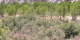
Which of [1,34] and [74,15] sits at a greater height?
[1,34]

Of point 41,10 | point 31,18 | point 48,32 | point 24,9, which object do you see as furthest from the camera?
point 24,9

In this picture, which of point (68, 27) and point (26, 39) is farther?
point (68, 27)

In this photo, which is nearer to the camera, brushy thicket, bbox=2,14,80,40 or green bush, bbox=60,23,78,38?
brushy thicket, bbox=2,14,80,40

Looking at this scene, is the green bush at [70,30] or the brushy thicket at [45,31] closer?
the brushy thicket at [45,31]

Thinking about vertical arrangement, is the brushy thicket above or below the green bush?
above

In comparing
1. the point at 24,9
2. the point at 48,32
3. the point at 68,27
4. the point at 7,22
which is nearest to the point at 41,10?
the point at 24,9

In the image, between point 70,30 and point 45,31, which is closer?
point 45,31

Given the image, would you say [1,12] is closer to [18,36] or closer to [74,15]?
[74,15]

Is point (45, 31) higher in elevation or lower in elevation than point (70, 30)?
higher

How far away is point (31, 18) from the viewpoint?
1356 cm

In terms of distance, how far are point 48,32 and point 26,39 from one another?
1882mm

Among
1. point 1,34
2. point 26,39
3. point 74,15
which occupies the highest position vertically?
point 1,34

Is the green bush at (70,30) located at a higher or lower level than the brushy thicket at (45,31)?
lower

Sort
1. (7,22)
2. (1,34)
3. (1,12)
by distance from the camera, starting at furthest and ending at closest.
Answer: (1,12) → (7,22) → (1,34)
